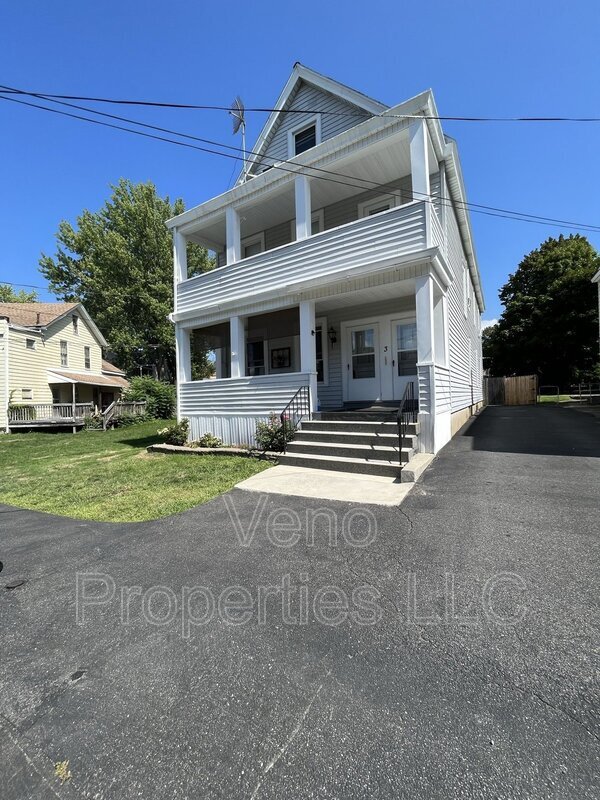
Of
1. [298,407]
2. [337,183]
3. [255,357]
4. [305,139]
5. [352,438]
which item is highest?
[305,139]

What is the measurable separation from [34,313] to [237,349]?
68.4 ft

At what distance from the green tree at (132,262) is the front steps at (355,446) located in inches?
851

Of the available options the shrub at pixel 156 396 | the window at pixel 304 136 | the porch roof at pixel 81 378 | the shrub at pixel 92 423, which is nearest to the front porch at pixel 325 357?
the window at pixel 304 136

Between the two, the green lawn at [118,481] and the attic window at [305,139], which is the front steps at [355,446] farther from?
the attic window at [305,139]

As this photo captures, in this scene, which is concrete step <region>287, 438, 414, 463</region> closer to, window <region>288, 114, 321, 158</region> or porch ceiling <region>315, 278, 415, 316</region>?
porch ceiling <region>315, 278, 415, 316</region>

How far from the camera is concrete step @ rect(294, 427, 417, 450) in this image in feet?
22.4

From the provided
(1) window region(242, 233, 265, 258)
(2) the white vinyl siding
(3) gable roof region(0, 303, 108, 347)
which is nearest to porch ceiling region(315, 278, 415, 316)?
(1) window region(242, 233, 265, 258)

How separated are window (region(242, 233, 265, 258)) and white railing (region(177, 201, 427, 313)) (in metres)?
2.26

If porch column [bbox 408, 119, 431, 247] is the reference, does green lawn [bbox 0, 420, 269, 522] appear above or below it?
below

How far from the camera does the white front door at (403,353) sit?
31.0ft

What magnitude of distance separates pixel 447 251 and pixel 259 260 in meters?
4.77

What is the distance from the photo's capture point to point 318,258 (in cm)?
867

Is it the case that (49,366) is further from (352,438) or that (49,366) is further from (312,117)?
(352,438)

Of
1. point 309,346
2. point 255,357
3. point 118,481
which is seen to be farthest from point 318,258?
point 118,481
